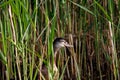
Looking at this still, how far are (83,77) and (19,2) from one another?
153cm

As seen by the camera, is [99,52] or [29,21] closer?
[29,21]

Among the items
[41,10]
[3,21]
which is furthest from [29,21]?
[41,10]

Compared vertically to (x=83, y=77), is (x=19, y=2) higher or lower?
higher

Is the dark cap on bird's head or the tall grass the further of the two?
the dark cap on bird's head

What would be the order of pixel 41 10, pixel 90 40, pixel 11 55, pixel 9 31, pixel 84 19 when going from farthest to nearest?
1. pixel 90 40
2. pixel 84 19
3. pixel 41 10
4. pixel 11 55
5. pixel 9 31

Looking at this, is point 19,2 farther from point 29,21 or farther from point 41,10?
point 41,10

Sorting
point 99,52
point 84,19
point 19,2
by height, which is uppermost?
point 19,2

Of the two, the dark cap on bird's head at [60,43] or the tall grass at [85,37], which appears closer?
the tall grass at [85,37]

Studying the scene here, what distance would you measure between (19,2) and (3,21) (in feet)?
1.36

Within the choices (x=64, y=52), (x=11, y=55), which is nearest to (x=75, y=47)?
(x=64, y=52)

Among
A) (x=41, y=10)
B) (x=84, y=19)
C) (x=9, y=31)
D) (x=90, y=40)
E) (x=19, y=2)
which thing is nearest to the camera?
(x=19, y=2)

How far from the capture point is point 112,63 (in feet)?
11.0

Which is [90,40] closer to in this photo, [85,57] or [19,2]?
[85,57]

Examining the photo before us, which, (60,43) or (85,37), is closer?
(60,43)
